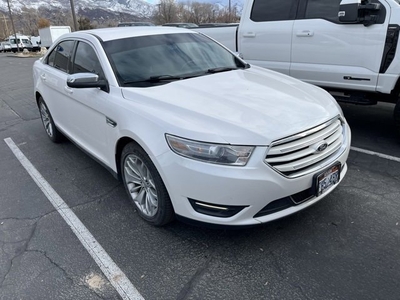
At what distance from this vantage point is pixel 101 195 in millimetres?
3613

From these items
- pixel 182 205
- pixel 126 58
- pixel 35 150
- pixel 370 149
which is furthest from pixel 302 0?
pixel 35 150

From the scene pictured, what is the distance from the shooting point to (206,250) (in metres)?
2.68

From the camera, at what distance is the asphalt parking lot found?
7.59 feet

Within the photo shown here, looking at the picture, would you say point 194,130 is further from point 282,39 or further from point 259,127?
point 282,39

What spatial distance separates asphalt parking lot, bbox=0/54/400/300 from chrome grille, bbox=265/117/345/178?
0.64 metres

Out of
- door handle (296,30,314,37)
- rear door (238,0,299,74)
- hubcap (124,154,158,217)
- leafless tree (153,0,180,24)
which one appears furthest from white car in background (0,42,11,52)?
hubcap (124,154,158,217)

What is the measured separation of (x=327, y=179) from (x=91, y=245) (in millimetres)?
1987

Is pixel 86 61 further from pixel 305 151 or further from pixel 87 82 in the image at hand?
pixel 305 151

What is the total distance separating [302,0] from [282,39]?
0.59 meters

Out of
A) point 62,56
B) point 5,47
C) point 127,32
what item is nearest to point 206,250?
point 127,32

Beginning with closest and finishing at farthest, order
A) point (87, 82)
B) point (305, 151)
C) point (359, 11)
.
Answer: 1. point (305, 151)
2. point (87, 82)
3. point (359, 11)

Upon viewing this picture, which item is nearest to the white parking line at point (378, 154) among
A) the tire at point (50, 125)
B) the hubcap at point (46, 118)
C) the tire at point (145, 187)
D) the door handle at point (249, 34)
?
the door handle at point (249, 34)

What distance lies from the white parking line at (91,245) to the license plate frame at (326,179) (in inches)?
58.4

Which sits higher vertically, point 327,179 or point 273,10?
point 273,10
